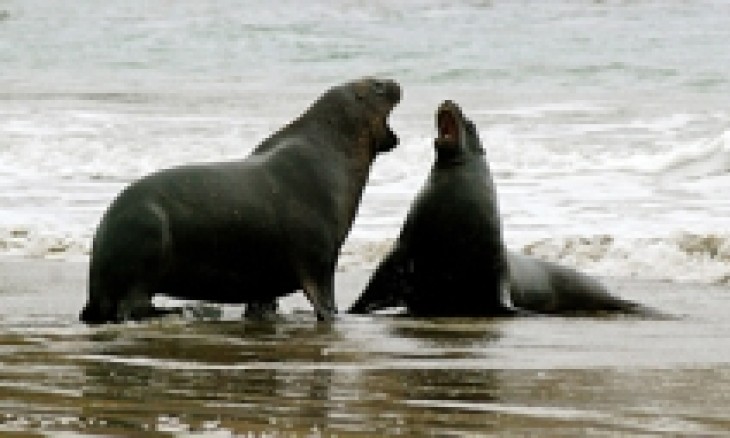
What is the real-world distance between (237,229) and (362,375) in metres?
2.41

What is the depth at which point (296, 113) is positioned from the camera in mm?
25281

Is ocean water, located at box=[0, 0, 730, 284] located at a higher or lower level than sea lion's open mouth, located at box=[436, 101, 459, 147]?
lower

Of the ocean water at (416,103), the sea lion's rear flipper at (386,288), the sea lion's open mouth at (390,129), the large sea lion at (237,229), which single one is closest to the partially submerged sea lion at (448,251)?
the sea lion's rear flipper at (386,288)

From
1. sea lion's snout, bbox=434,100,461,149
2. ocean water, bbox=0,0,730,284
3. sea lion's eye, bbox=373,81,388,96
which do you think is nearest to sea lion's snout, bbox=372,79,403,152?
sea lion's eye, bbox=373,81,388,96

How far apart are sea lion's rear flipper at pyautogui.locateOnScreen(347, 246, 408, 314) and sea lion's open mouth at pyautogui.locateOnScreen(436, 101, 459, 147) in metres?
0.61

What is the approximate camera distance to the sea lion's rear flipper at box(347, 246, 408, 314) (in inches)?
302

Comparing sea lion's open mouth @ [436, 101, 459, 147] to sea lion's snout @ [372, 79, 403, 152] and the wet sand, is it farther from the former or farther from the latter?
the wet sand

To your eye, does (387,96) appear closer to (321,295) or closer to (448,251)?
(448,251)

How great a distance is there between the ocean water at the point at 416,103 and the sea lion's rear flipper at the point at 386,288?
2739mm

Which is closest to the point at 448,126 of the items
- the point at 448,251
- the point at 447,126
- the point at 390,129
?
the point at 447,126

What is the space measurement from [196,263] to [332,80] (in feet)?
78.4

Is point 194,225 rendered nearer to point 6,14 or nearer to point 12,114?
point 12,114

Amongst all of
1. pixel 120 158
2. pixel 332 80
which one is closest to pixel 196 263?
pixel 120 158

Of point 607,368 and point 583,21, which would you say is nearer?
point 607,368
